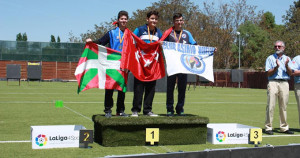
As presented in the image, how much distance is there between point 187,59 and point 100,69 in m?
1.74

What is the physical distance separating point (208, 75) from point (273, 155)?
3.24 meters

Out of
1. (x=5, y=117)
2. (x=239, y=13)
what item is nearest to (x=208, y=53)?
(x=5, y=117)

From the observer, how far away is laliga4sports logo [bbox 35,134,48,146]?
23.3 ft

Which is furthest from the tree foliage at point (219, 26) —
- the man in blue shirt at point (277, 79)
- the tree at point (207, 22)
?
the man in blue shirt at point (277, 79)

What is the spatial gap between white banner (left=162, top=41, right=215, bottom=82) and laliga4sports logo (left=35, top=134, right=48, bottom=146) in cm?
263

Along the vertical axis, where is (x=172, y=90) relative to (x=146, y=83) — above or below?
below

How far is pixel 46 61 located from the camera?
58812 millimetres

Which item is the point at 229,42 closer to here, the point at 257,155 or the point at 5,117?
the point at 5,117

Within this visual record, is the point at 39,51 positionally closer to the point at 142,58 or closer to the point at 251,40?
the point at 251,40

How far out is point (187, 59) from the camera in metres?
8.55

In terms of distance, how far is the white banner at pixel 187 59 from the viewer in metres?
8.32

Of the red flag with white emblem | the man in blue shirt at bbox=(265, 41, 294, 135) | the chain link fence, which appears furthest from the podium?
the chain link fence

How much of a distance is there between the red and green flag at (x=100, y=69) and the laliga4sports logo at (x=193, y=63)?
1.24 metres

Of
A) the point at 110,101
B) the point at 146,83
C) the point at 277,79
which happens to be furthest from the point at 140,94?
the point at 277,79
